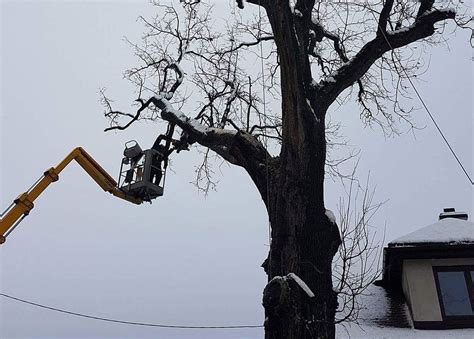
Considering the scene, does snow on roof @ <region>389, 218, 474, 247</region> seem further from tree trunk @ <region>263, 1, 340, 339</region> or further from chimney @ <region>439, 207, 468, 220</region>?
tree trunk @ <region>263, 1, 340, 339</region>

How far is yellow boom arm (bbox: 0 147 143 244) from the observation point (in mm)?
8734

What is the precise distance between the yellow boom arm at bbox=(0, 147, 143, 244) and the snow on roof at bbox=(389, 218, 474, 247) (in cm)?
550

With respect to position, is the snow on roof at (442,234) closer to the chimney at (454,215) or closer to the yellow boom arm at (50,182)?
the chimney at (454,215)

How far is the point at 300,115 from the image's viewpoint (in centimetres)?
685

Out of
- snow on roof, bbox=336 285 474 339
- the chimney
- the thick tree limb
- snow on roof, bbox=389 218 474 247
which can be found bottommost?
snow on roof, bbox=336 285 474 339

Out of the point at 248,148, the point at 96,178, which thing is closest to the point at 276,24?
the point at 248,148

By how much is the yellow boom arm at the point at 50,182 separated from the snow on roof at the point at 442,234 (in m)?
5.50

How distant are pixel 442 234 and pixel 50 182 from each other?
779cm

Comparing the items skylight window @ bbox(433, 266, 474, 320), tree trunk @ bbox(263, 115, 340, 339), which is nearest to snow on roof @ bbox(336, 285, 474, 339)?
skylight window @ bbox(433, 266, 474, 320)

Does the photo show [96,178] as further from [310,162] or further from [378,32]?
[378,32]

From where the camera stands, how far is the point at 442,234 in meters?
10.5

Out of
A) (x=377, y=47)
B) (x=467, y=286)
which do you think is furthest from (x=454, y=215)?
(x=377, y=47)

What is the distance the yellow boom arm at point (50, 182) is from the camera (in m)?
8.73

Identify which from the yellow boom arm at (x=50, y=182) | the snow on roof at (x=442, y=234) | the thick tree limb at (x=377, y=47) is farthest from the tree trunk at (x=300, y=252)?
the snow on roof at (x=442, y=234)
